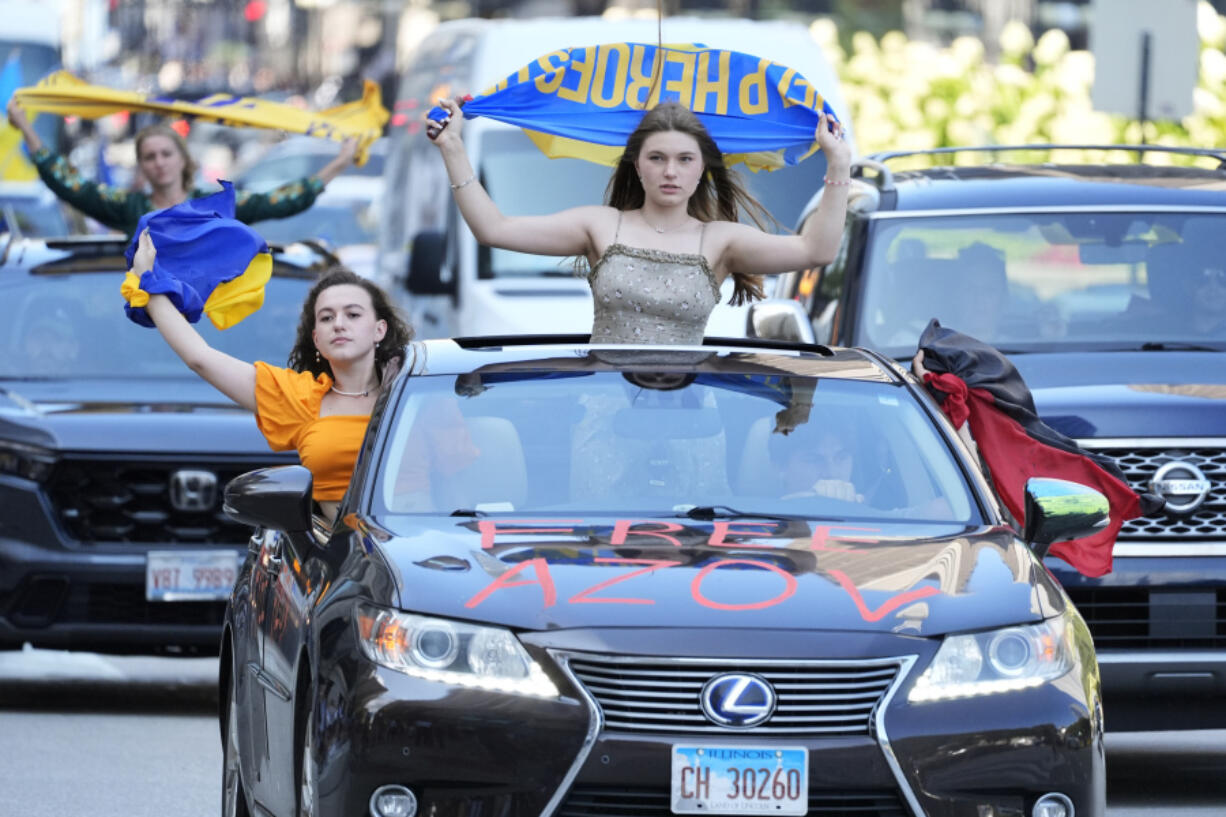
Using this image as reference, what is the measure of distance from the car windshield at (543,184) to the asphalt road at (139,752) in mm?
2849

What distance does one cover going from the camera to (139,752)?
31.9ft

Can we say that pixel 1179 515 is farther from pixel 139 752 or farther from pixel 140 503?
pixel 140 503

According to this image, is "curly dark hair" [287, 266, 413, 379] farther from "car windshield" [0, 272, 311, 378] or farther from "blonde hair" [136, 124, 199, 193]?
"blonde hair" [136, 124, 199, 193]

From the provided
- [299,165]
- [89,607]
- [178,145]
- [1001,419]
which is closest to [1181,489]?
[1001,419]

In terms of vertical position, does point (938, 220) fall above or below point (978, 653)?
above

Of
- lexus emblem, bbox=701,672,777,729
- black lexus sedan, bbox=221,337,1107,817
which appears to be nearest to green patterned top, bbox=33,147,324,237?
black lexus sedan, bbox=221,337,1107,817

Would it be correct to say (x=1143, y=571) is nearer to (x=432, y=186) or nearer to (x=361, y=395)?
(x=361, y=395)

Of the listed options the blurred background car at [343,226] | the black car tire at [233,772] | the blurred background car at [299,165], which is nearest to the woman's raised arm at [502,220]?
the black car tire at [233,772]

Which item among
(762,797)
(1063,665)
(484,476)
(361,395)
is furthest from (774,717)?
(361,395)

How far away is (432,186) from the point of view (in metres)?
15.9

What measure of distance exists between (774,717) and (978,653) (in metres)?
0.48

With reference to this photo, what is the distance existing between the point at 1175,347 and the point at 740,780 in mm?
4556

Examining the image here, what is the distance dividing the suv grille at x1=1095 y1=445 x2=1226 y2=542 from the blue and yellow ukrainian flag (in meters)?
2.73

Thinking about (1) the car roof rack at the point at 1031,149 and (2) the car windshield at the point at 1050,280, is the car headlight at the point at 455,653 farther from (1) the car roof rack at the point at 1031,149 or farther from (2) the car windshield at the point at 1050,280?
(1) the car roof rack at the point at 1031,149
